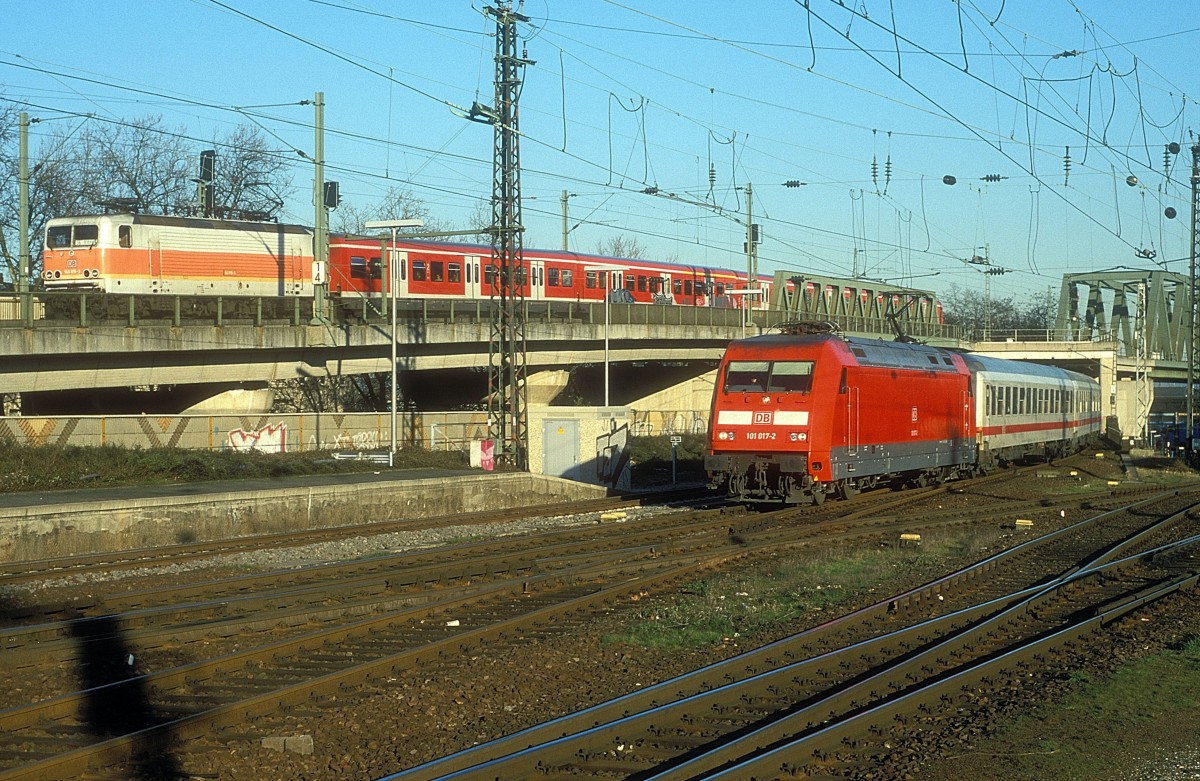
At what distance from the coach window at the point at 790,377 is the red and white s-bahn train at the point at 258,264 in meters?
10.3

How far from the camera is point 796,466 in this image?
22.2m

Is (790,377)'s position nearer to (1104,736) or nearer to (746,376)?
(746,376)

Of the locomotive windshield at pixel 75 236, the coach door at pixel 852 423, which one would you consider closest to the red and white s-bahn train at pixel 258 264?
the locomotive windshield at pixel 75 236

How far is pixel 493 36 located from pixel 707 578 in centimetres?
1884

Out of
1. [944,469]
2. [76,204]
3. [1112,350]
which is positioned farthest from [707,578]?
[1112,350]

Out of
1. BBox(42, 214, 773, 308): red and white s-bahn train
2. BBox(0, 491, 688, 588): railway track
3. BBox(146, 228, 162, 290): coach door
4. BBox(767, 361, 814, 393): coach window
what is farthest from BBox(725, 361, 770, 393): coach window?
BBox(146, 228, 162, 290): coach door

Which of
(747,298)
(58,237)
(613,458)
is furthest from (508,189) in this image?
(747,298)

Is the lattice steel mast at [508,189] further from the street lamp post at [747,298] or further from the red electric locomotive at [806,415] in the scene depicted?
the street lamp post at [747,298]

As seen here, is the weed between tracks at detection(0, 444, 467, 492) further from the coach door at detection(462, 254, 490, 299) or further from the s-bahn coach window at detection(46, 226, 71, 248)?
the coach door at detection(462, 254, 490, 299)

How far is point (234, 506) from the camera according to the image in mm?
21797

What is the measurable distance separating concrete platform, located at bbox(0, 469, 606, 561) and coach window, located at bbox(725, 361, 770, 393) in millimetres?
7166

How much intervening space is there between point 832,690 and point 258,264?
31.9 meters

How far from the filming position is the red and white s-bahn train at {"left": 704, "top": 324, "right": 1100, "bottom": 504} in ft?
72.7

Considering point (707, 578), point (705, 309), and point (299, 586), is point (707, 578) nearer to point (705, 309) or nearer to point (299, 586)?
point (299, 586)
